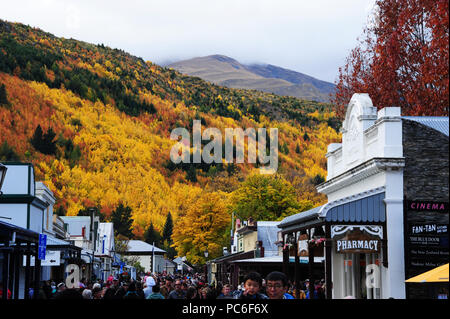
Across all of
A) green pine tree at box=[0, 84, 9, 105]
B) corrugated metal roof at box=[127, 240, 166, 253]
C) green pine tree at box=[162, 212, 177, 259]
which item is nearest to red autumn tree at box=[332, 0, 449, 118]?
corrugated metal roof at box=[127, 240, 166, 253]

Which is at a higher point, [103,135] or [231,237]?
[103,135]

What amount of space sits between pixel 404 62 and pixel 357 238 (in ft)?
58.8

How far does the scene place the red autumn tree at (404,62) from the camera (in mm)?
31156

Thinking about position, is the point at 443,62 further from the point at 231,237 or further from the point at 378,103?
the point at 231,237

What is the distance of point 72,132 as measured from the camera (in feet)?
614

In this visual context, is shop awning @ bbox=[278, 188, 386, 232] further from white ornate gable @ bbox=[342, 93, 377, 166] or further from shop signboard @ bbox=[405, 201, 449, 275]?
white ornate gable @ bbox=[342, 93, 377, 166]

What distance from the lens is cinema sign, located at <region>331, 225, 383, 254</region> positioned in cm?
1886

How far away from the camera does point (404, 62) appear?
3484cm

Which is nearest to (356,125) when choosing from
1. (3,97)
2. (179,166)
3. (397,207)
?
(397,207)

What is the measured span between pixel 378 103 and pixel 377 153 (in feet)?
54.2

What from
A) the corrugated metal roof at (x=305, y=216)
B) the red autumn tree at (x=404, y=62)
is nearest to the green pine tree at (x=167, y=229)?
the red autumn tree at (x=404, y=62)

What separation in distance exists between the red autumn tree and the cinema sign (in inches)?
468

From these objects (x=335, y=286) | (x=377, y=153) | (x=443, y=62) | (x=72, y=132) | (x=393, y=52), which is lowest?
(x=335, y=286)
